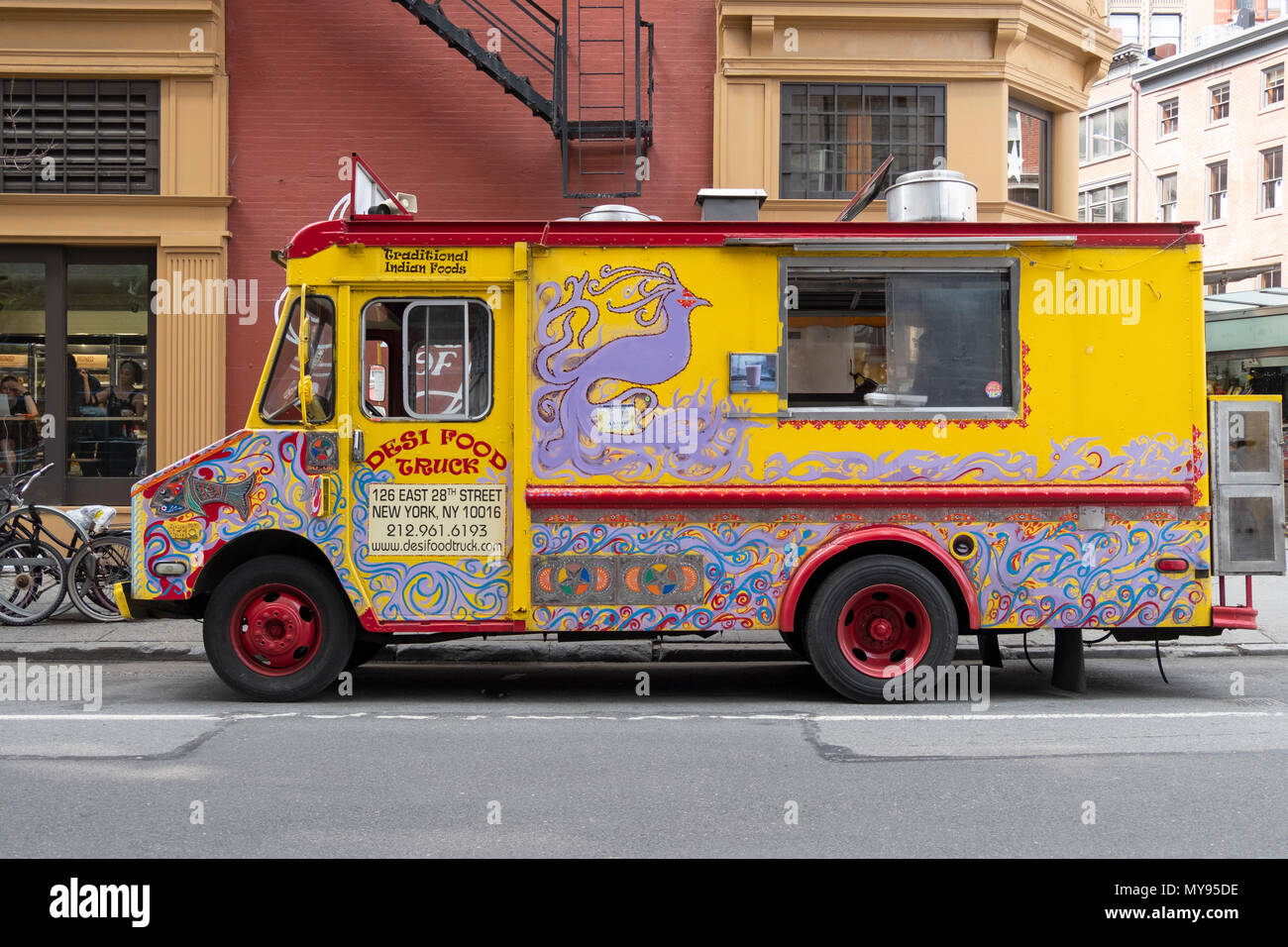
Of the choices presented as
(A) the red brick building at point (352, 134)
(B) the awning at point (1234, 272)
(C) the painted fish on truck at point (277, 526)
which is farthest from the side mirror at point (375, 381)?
(B) the awning at point (1234, 272)

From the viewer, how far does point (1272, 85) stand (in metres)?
32.1

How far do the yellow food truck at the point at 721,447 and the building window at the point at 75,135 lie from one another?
22.6ft

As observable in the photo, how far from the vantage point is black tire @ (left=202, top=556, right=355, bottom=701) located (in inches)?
295

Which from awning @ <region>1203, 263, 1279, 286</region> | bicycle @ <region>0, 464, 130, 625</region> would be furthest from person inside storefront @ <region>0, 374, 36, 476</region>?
awning @ <region>1203, 263, 1279, 286</region>

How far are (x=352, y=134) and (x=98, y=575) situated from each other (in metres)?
5.55

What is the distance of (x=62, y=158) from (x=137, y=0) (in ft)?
6.15

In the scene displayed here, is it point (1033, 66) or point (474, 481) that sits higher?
point (1033, 66)

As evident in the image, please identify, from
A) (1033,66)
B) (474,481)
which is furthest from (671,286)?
(1033,66)

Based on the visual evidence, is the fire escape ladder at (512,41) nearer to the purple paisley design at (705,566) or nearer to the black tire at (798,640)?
the purple paisley design at (705,566)

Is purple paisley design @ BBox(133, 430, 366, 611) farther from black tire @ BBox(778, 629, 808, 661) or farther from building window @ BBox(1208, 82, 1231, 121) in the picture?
building window @ BBox(1208, 82, 1231, 121)

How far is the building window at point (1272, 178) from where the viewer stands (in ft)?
104

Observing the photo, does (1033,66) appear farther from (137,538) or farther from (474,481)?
(137,538)

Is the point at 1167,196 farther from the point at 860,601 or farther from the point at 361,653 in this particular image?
the point at 361,653
